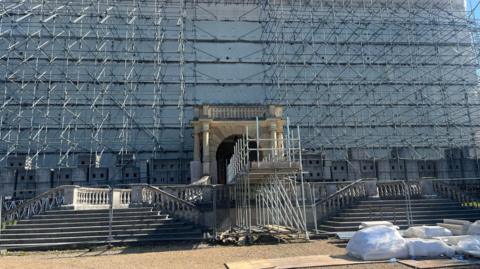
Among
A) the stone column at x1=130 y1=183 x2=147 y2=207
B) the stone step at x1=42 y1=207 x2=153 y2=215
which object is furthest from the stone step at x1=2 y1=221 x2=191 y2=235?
the stone column at x1=130 y1=183 x2=147 y2=207

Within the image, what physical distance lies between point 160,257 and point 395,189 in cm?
955

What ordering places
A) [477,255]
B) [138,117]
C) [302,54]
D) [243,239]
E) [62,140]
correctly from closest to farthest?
[477,255], [243,239], [62,140], [138,117], [302,54]

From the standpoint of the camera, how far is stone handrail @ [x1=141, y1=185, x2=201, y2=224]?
13086mm

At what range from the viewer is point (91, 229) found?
463 inches

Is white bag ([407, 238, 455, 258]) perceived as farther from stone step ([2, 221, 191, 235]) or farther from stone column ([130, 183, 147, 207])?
stone column ([130, 183, 147, 207])

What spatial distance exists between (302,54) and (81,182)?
15.0 meters

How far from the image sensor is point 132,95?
2377 centimetres

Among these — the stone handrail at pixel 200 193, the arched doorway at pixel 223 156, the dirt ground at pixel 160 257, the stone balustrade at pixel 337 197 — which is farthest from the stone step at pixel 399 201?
the arched doorway at pixel 223 156

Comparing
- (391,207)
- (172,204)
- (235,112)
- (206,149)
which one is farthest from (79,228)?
(391,207)

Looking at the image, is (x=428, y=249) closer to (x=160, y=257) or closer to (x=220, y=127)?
(x=160, y=257)

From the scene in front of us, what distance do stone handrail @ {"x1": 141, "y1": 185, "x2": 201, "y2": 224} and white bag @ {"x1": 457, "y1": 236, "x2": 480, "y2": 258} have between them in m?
7.97

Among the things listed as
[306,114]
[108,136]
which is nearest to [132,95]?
[108,136]

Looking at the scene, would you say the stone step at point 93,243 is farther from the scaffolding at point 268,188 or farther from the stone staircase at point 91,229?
the scaffolding at point 268,188

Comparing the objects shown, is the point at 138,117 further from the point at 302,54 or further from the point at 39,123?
the point at 302,54
